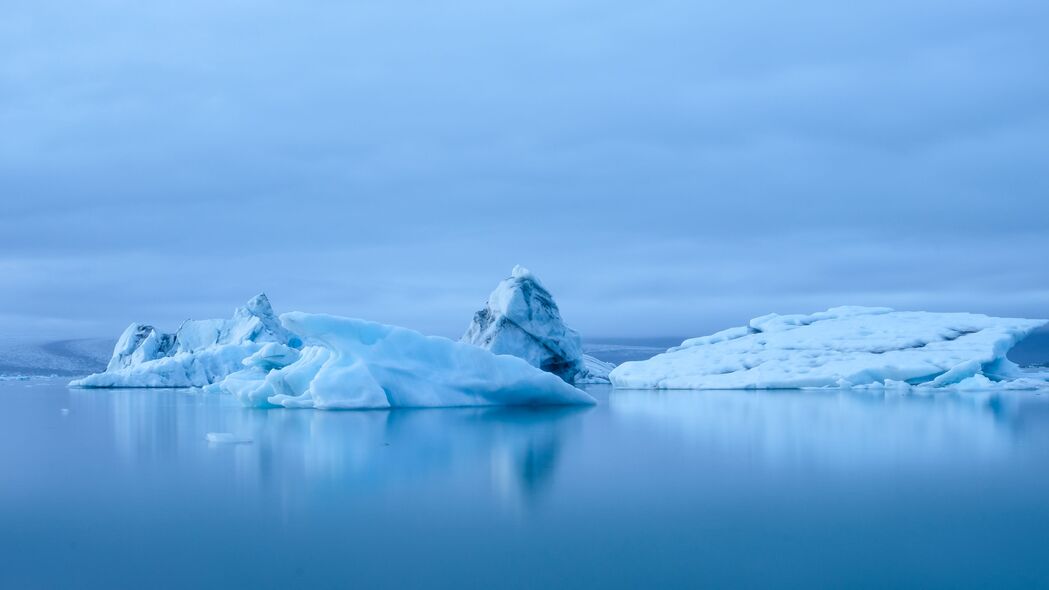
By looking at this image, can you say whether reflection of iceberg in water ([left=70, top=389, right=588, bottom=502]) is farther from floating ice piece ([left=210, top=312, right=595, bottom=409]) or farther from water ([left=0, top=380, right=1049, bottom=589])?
floating ice piece ([left=210, top=312, right=595, bottom=409])

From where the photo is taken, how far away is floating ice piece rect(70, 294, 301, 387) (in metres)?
26.0

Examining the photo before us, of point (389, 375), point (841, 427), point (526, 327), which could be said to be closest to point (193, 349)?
point (526, 327)

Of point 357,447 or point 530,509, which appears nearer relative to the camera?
point 530,509

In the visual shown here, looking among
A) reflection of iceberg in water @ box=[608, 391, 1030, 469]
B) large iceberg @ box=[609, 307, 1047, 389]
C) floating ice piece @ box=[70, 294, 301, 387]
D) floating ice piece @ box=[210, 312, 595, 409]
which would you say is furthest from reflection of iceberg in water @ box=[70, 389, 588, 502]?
floating ice piece @ box=[70, 294, 301, 387]

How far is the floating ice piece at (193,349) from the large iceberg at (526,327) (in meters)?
5.91

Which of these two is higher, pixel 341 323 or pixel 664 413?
pixel 341 323

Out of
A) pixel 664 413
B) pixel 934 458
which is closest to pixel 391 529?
pixel 934 458

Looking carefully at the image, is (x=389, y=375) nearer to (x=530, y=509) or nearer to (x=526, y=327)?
(x=530, y=509)

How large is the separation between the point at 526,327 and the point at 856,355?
24.7 feet

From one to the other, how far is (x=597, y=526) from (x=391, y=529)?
874 mm

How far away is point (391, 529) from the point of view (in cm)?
376

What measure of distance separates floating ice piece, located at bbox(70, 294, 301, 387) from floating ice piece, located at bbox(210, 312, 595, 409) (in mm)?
11491

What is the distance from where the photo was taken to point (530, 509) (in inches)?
168

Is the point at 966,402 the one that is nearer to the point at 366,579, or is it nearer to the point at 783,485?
the point at 783,485
